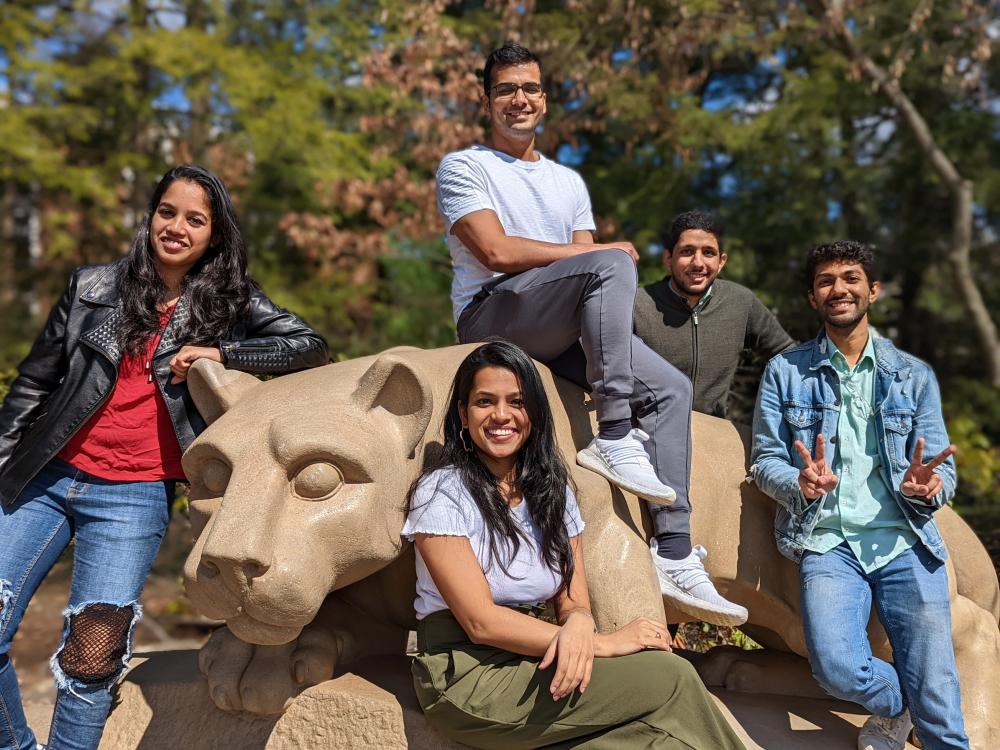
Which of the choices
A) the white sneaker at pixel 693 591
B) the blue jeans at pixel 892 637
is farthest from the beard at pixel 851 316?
the white sneaker at pixel 693 591

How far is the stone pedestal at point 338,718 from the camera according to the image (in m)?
3.05

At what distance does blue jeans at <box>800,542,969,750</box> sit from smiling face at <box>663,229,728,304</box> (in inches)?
46.4

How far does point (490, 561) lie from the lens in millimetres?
2820

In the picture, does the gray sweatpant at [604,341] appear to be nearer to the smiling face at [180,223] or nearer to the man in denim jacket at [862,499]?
the man in denim jacket at [862,499]

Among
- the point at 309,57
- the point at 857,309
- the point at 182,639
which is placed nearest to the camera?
the point at 857,309

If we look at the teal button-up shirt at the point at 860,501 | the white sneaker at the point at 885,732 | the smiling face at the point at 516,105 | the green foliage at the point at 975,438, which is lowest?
the green foliage at the point at 975,438

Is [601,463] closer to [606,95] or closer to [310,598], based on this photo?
[310,598]

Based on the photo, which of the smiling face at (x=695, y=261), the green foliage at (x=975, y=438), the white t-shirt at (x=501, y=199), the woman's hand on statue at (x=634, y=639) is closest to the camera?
the woman's hand on statue at (x=634, y=639)

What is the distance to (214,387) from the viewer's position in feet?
10.4

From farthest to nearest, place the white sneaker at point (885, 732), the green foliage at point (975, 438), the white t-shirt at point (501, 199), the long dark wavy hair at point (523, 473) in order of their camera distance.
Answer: the green foliage at point (975, 438) → the white t-shirt at point (501, 199) → the white sneaker at point (885, 732) → the long dark wavy hair at point (523, 473)

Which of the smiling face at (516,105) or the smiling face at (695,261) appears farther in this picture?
the smiling face at (695,261)

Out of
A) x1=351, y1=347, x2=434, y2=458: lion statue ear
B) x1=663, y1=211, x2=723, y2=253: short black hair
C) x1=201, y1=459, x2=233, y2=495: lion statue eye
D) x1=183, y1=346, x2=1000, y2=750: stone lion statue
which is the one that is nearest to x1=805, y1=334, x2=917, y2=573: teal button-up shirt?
x1=183, y1=346, x2=1000, y2=750: stone lion statue

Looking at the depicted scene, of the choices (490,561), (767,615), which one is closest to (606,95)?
(767,615)

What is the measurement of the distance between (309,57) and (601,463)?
40.7ft
